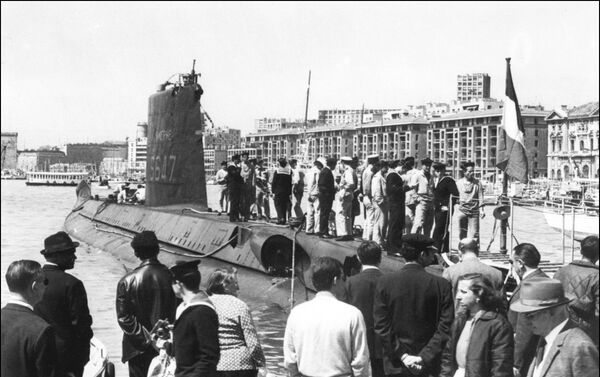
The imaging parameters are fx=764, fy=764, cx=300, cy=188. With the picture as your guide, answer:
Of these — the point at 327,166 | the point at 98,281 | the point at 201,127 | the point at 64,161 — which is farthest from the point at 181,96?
the point at 64,161

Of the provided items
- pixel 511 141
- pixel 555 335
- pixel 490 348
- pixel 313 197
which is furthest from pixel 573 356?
pixel 313 197

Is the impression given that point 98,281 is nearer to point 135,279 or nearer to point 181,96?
point 181,96

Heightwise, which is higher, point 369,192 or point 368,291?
point 369,192

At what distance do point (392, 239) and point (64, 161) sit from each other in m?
156

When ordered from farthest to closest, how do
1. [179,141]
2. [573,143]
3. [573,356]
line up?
[573,143], [179,141], [573,356]

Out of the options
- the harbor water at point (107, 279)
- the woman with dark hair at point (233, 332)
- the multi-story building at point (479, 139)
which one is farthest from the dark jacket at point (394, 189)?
the multi-story building at point (479, 139)

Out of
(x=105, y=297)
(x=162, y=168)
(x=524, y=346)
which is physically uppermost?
(x=162, y=168)

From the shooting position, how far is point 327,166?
13469mm

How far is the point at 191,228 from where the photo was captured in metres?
17.7

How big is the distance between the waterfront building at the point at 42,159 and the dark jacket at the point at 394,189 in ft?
489

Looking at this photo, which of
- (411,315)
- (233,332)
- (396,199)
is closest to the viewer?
(233,332)

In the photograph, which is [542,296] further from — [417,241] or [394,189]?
[394,189]

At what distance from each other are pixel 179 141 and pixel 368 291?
1454 centimetres

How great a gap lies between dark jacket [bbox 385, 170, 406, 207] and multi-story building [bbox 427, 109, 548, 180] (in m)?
106
